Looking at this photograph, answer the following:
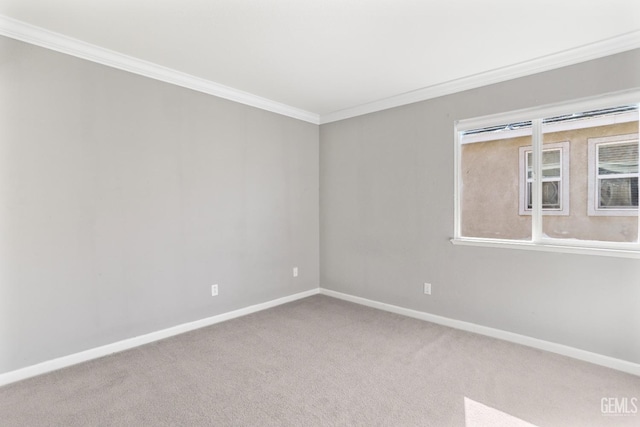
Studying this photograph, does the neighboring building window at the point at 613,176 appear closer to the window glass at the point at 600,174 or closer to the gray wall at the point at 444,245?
the window glass at the point at 600,174

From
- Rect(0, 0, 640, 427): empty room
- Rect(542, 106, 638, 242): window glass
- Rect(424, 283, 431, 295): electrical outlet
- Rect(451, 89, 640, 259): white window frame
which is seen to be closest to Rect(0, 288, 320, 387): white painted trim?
Rect(0, 0, 640, 427): empty room

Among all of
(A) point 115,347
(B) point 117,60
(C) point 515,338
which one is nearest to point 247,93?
(B) point 117,60

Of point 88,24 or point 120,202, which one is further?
point 120,202

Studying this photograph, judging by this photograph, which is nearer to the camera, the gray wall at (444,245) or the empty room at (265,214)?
the empty room at (265,214)

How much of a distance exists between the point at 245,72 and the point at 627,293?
12.0ft

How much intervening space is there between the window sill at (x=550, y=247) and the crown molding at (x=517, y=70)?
59.5 inches

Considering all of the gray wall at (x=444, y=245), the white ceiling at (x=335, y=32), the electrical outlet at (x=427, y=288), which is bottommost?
the electrical outlet at (x=427, y=288)

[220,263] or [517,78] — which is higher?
[517,78]

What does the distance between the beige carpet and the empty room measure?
0.06ft

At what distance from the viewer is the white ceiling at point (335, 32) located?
201 centimetres

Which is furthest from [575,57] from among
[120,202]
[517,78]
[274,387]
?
[120,202]

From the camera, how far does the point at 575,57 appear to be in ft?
8.42

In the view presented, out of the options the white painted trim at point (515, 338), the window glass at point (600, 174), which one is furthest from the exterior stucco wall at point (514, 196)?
the white painted trim at point (515, 338)

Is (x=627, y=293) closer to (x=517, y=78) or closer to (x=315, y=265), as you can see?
(x=517, y=78)
